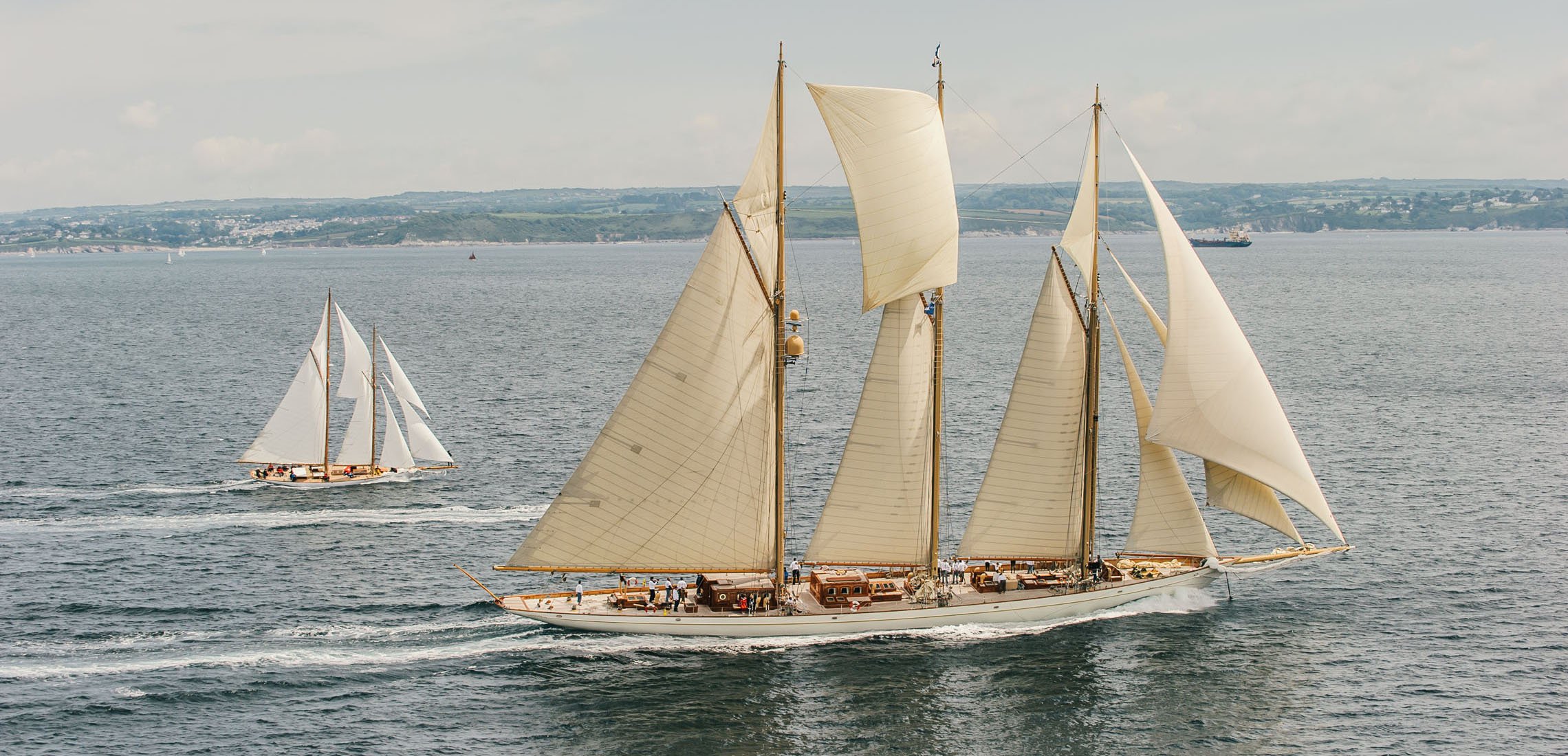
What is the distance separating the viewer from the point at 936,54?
51562 mm

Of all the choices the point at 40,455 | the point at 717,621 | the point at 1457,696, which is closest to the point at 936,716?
the point at 717,621

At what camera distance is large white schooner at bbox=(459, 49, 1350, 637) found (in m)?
49.6

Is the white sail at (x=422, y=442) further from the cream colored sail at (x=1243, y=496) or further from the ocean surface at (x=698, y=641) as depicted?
the cream colored sail at (x=1243, y=496)

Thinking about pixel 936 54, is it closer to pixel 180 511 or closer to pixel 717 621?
pixel 717 621

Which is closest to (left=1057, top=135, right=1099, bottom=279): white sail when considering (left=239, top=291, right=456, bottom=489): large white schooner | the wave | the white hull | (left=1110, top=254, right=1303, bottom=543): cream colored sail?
(left=1110, top=254, right=1303, bottom=543): cream colored sail

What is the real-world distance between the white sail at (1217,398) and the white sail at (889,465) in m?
9.35

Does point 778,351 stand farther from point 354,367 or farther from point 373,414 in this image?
point 354,367

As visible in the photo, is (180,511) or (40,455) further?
(40,455)

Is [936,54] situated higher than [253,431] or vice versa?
[936,54]

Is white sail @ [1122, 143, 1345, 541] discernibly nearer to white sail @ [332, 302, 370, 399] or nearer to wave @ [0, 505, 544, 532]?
wave @ [0, 505, 544, 532]

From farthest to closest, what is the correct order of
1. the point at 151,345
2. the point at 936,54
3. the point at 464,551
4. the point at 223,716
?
the point at 151,345
the point at 464,551
the point at 936,54
the point at 223,716

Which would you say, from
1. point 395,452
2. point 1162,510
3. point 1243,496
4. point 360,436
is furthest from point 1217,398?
point 360,436

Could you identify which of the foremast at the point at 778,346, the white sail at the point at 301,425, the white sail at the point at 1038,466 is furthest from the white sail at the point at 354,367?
the white sail at the point at 1038,466

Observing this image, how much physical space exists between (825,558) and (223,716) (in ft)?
73.6
